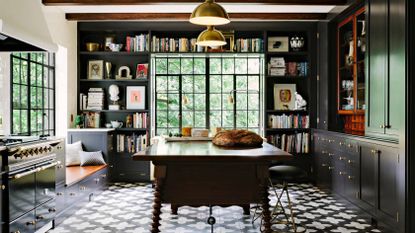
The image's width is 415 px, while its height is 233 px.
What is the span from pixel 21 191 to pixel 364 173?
3650 mm

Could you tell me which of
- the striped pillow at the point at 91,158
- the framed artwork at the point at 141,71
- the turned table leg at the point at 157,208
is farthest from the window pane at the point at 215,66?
the turned table leg at the point at 157,208

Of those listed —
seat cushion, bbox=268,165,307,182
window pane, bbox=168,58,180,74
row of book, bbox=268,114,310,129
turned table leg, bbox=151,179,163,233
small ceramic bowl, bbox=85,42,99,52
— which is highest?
small ceramic bowl, bbox=85,42,99,52

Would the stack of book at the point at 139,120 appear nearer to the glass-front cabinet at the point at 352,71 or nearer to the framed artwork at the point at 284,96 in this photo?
the framed artwork at the point at 284,96

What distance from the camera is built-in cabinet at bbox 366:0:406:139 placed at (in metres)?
4.32

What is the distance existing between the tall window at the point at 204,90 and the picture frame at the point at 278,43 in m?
0.36

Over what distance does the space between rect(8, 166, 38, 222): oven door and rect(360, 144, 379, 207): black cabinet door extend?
3468 millimetres

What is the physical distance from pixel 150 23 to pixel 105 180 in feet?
9.27

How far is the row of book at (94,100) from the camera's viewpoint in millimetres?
8070

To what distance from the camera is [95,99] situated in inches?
319

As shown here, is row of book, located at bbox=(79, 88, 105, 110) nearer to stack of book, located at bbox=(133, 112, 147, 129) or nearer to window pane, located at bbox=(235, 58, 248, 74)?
stack of book, located at bbox=(133, 112, 147, 129)

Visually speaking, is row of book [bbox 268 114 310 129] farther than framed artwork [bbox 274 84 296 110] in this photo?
No

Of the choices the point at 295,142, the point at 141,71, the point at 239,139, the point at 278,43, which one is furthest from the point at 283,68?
the point at 239,139

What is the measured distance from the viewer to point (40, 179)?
4.36 metres

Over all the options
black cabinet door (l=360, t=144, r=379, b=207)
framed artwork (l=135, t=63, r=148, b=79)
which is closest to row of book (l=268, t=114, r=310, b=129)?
framed artwork (l=135, t=63, r=148, b=79)
